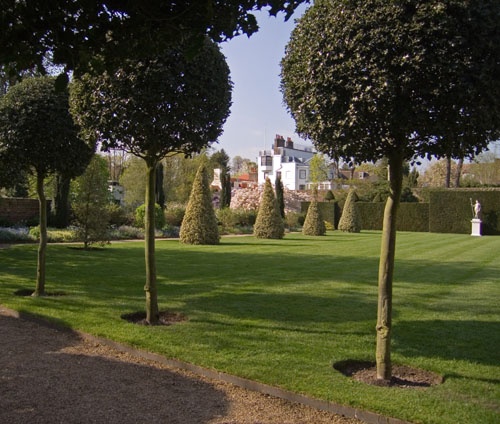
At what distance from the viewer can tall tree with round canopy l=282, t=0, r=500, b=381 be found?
3.75 meters

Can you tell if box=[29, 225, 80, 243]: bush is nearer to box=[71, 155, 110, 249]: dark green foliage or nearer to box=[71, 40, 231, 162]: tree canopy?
box=[71, 155, 110, 249]: dark green foliage

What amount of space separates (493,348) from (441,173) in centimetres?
5181

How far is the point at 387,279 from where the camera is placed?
175 inches

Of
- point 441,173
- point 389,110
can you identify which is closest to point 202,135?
point 389,110

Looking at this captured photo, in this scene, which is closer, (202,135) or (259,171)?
(202,135)

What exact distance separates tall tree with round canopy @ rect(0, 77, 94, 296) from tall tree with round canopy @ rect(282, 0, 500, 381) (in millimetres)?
4600

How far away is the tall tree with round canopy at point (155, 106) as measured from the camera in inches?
223

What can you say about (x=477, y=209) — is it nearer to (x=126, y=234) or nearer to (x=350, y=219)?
(x=350, y=219)

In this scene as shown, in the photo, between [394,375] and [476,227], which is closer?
[394,375]

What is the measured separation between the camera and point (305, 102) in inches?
172

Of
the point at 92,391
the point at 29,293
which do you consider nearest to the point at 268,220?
the point at 29,293

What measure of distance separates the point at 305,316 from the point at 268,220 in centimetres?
1563

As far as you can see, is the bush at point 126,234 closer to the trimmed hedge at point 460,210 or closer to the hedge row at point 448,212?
the hedge row at point 448,212

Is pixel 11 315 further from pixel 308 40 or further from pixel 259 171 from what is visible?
pixel 259 171
